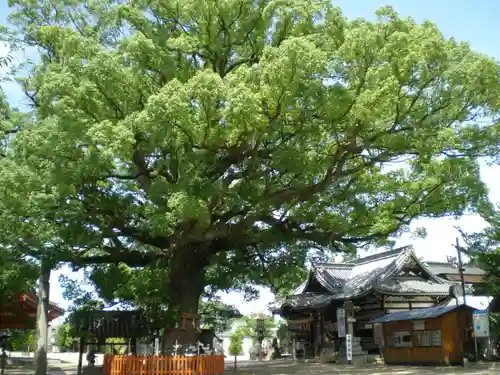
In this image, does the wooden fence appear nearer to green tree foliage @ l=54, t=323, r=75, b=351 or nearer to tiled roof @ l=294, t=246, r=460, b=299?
green tree foliage @ l=54, t=323, r=75, b=351

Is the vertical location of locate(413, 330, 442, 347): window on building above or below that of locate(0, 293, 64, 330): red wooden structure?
below

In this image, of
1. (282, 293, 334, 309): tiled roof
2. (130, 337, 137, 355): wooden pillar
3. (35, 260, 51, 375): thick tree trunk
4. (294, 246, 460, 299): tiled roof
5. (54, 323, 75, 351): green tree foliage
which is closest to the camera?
(35, 260, 51, 375): thick tree trunk

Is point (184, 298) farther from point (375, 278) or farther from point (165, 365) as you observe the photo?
point (375, 278)

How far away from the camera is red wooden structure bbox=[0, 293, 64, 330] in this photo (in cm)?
1788

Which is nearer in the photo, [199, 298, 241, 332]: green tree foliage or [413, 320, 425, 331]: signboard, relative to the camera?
[199, 298, 241, 332]: green tree foliage

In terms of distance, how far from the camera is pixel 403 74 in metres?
13.0

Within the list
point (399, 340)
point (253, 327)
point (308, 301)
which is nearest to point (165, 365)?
point (399, 340)

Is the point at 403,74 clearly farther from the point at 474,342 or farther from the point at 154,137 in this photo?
the point at 474,342

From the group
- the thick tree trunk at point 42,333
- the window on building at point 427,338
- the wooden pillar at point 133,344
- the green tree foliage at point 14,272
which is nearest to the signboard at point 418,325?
the window on building at point 427,338

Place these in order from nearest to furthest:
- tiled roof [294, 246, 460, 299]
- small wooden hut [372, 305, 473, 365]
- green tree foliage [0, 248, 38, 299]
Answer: green tree foliage [0, 248, 38, 299]
small wooden hut [372, 305, 473, 365]
tiled roof [294, 246, 460, 299]

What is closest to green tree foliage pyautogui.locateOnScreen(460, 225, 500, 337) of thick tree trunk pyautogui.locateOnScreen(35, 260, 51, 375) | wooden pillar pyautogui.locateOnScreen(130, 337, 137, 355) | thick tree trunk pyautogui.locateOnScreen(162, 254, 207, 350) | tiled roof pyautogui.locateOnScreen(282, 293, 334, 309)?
tiled roof pyautogui.locateOnScreen(282, 293, 334, 309)

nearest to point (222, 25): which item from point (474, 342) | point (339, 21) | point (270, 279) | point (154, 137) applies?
point (339, 21)

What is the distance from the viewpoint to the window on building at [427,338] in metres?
20.2

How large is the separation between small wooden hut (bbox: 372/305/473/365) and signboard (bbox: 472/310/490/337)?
5.72ft
